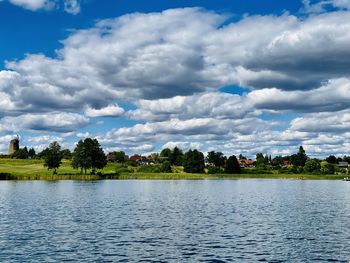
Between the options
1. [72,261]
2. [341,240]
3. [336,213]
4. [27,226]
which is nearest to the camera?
[72,261]

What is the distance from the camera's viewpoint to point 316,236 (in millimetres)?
55375

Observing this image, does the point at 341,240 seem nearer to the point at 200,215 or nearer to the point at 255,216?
the point at 255,216

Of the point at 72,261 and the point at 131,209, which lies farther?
the point at 131,209

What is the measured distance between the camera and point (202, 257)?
1690 inches

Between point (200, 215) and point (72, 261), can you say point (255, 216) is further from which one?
point (72, 261)

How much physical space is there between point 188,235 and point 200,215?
20.8m

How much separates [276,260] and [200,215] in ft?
112

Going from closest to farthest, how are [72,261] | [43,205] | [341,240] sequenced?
[72,261]
[341,240]
[43,205]

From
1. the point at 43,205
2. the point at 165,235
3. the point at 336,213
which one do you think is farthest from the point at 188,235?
the point at 43,205

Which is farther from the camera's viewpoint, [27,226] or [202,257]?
[27,226]

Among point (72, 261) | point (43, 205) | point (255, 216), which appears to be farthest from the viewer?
point (43, 205)

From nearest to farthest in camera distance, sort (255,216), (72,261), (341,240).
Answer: (72,261) → (341,240) → (255,216)

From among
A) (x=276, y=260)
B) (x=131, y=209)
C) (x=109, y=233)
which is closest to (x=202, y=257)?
(x=276, y=260)

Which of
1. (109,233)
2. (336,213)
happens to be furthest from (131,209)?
(336,213)
